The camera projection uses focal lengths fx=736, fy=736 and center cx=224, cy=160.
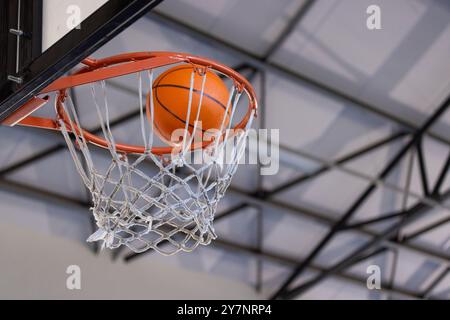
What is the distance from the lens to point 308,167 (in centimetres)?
722

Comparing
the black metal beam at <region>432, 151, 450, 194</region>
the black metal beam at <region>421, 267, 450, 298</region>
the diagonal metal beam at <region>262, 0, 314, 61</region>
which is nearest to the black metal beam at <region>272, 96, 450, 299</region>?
the black metal beam at <region>432, 151, 450, 194</region>

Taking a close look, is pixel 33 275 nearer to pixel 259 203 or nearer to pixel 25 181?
pixel 25 181

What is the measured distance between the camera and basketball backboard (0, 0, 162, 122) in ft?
7.24

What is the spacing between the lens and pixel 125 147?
332 cm

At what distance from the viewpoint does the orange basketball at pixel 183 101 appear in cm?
297

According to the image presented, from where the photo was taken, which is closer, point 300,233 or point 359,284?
point 300,233

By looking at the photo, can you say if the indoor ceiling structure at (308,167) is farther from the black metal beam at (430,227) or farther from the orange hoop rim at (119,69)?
the orange hoop rim at (119,69)

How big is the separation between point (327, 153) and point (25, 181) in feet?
9.43

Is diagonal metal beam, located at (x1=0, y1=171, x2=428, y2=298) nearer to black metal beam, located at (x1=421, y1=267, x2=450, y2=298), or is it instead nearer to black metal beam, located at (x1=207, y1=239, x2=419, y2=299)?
black metal beam, located at (x1=207, y1=239, x2=419, y2=299)

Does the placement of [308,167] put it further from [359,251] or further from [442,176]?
[359,251]

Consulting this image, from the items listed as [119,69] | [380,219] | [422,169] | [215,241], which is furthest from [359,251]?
[119,69]

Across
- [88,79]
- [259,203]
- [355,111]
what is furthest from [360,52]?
[88,79]

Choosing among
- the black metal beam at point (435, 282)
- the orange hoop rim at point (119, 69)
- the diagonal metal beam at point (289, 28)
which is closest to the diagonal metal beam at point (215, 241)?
the black metal beam at point (435, 282)

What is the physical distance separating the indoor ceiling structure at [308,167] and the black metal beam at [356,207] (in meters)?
0.01
